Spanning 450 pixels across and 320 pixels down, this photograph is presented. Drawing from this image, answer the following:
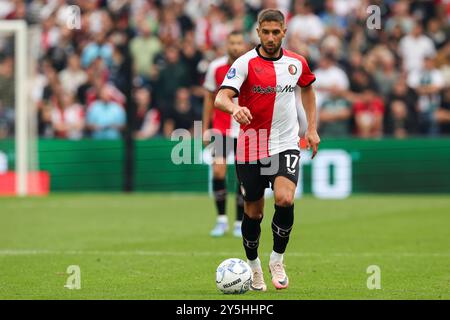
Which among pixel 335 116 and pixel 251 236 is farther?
pixel 335 116

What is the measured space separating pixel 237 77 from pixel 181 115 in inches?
465

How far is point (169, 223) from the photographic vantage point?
1566 centimetres

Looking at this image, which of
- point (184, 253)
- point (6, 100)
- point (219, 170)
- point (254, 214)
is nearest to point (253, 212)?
point (254, 214)

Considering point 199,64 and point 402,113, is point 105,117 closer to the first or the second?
point 199,64

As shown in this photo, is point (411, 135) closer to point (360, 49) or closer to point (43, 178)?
point (360, 49)

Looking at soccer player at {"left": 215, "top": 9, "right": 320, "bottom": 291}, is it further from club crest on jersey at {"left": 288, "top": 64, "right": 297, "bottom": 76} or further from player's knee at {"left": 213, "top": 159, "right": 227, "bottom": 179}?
player's knee at {"left": 213, "top": 159, "right": 227, "bottom": 179}

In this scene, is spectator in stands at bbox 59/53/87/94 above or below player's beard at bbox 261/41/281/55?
above

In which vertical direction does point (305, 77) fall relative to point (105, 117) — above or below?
above

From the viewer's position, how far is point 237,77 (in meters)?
8.98

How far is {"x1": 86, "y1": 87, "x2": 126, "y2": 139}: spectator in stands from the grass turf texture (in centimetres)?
163

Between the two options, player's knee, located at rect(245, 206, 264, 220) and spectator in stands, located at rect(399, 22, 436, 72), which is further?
spectator in stands, located at rect(399, 22, 436, 72)

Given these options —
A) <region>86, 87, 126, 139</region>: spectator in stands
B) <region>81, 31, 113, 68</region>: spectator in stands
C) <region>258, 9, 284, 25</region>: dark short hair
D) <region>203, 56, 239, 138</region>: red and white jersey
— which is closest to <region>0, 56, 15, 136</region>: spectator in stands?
<region>86, 87, 126, 139</region>: spectator in stands

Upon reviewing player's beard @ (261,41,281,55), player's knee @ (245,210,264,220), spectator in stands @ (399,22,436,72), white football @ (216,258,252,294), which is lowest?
white football @ (216,258,252,294)

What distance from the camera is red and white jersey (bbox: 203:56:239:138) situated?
13.5 meters
